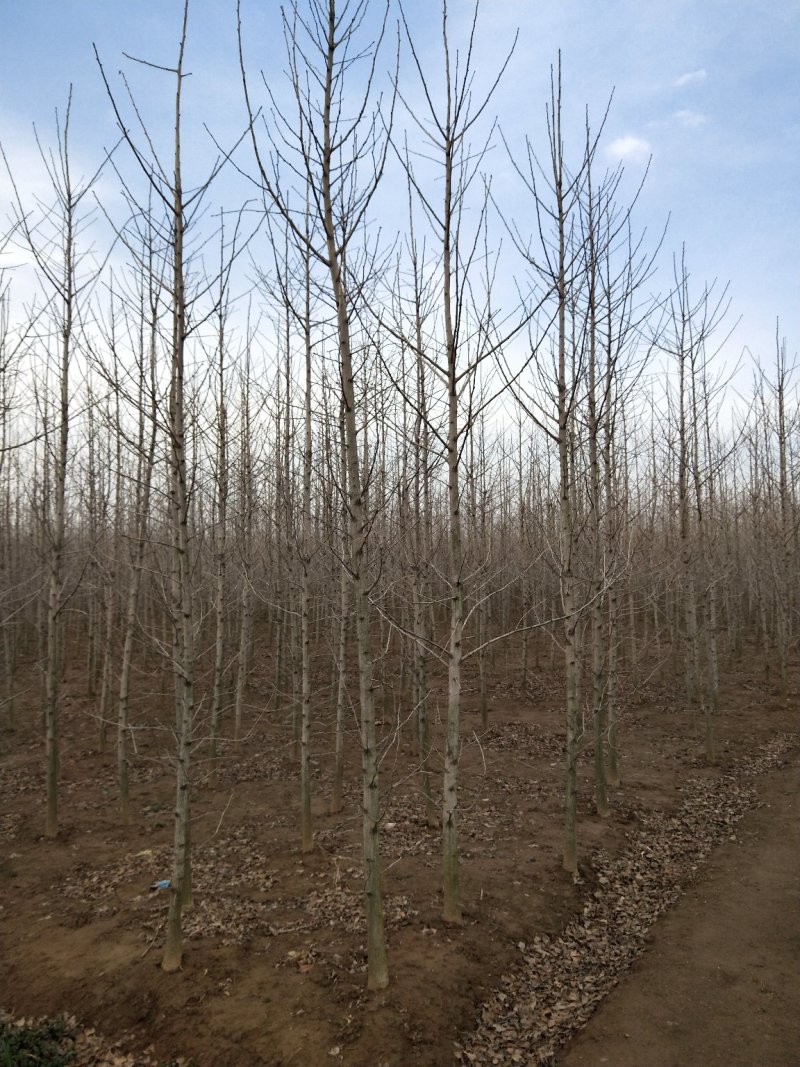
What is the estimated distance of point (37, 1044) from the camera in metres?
3.58

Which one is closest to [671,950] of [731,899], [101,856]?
[731,899]

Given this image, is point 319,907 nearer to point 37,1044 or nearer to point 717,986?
point 37,1044

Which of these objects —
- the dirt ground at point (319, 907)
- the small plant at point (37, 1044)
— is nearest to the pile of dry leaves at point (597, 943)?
the dirt ground at point (319, 907)

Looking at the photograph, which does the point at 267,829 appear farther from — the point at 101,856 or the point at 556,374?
the point at 556,374

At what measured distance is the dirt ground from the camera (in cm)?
378

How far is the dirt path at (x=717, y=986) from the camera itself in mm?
3697

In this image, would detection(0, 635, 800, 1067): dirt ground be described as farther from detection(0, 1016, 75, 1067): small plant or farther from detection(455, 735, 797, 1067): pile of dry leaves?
detection(0, 1016, 75, 1067): small plant

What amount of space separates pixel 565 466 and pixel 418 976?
4263 millimetres

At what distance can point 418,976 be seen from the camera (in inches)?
165

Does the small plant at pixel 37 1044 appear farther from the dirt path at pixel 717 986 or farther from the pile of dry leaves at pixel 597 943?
the dirt path at pixel 717 986

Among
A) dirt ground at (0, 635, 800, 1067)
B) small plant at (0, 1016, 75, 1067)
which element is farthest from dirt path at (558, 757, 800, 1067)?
small plant at (0, 1016, 75, 1067)

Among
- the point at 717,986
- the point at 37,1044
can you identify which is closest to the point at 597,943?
the point at 717,986

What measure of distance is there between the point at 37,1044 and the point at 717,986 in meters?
4.53

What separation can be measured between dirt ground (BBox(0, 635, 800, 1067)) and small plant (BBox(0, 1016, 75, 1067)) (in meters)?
0.17
